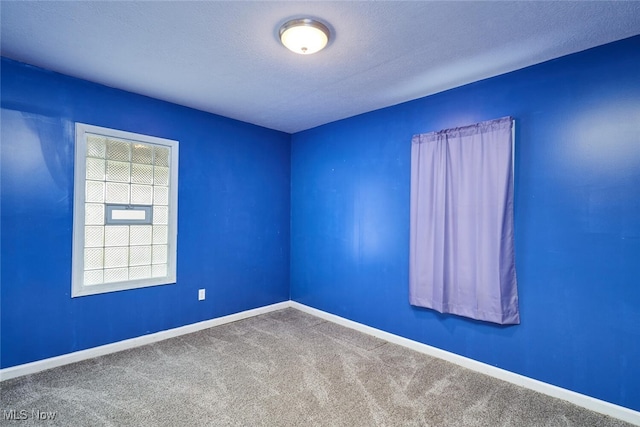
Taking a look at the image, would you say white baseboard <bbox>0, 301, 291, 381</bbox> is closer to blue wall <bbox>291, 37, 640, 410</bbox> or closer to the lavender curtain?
blue wall <bbox>291, 37, 640, 410</bbox>

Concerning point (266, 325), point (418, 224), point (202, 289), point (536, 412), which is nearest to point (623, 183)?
point (418, 224)

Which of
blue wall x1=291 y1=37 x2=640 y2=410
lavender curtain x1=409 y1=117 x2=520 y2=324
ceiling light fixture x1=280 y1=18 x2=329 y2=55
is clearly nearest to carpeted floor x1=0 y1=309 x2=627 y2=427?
blue wall x1=291 y1=37 x2=640 y2=410

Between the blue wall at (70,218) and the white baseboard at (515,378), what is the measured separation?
1595 millimetres

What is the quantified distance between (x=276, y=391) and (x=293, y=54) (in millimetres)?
2498

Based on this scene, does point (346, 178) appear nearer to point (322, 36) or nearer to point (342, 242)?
point (342, 242)

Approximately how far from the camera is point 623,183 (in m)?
2.01

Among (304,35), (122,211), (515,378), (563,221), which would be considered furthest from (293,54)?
(515,378)

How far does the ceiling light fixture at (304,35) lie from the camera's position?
183cm

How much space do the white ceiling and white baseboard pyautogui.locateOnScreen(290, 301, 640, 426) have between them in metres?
2.44

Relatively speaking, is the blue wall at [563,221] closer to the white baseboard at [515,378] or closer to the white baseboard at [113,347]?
the white baseboard at [515,378]

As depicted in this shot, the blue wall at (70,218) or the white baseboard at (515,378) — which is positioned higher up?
the blue wall at (70,218)

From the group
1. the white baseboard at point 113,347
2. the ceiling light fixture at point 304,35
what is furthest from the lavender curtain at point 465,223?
the white baseboard at point 113,347

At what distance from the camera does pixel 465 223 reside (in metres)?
2.65

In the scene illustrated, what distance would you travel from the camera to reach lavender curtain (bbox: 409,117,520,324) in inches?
95.5
